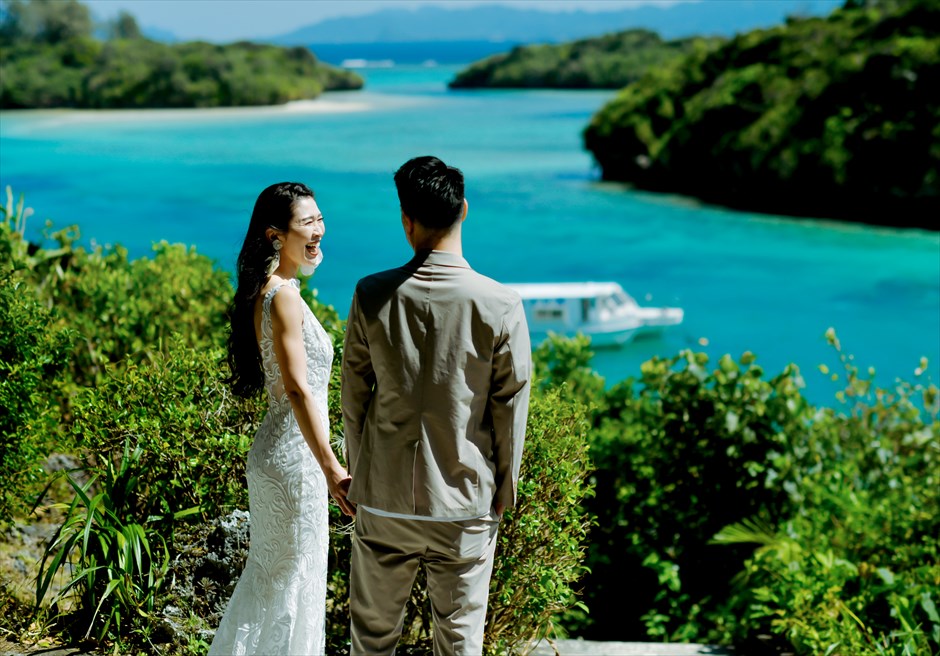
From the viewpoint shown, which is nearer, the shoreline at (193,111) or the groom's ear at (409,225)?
the groom's ear at (409,225)

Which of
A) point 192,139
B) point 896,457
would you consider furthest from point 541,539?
point 192,139

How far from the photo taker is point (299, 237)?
2352mm

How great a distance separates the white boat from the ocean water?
28.4 inches

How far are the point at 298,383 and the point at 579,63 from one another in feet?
131

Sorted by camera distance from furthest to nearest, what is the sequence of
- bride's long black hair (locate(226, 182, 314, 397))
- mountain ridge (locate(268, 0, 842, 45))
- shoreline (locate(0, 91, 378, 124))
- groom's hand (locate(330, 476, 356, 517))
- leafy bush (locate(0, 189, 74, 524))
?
mountain ridge (locate(268, 0, 842, 45)) < shoreline (locate(0, 91, 378, 124)) < leafy bush (locate(0, 189, 74, 524)) < bride's long black hair (locate(226, 182, 314, 397)) < groom's hand (locate(330, 476, 356, 517))

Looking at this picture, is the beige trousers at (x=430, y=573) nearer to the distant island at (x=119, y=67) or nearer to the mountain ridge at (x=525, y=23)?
the distant island at (x=119, y=67)

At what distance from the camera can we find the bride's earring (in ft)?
7.64

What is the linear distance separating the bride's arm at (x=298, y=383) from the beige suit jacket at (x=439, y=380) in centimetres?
17

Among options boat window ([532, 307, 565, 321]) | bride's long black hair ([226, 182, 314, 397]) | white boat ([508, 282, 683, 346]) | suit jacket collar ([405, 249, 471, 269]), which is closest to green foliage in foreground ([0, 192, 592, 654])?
bride's long black hair ([226, 182, 314, 397])

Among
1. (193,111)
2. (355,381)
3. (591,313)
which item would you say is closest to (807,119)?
(591,313)

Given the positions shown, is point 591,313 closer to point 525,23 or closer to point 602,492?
point 602,492

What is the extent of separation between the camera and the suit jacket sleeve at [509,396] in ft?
6.63

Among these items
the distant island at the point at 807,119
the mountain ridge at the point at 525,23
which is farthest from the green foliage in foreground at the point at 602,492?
the mountain ridge at the point at 525,23

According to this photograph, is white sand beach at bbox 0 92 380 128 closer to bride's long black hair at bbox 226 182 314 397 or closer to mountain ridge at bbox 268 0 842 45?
mountain ridge at bbox 268 0 842 45
